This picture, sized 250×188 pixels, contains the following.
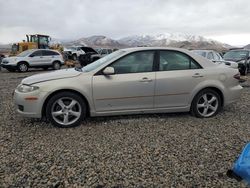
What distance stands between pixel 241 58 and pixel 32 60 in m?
13.0

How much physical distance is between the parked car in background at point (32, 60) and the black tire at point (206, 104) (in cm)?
1528

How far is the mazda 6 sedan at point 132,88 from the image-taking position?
17.5ft

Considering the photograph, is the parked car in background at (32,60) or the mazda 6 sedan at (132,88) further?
the parked car in background at (32,60)

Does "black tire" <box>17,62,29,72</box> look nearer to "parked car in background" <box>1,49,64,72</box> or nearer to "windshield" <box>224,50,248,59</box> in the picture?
"parked car in background" <box>1,49,64,72</box>

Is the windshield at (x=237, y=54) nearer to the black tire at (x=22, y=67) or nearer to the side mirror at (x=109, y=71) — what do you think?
the black tire at (x=22, y=67)

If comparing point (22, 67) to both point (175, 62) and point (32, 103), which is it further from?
point (175, 62)

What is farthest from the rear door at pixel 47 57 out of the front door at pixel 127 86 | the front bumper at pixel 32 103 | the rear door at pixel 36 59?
the front door at pixel 127 86

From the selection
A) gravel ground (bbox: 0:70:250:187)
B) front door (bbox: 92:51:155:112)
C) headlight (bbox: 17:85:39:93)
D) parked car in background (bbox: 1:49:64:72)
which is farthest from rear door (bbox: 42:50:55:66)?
front door (bbox: 92:51:155:112)

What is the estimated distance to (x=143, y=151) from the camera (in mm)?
4262

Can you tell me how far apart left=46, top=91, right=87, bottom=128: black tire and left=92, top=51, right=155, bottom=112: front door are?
30cm

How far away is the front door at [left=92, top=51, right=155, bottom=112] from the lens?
546cm

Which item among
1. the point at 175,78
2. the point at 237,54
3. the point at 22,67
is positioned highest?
the point at 237,54

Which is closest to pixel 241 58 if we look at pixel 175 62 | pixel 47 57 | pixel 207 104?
pixel 207 104

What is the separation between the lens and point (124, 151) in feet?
14.0
